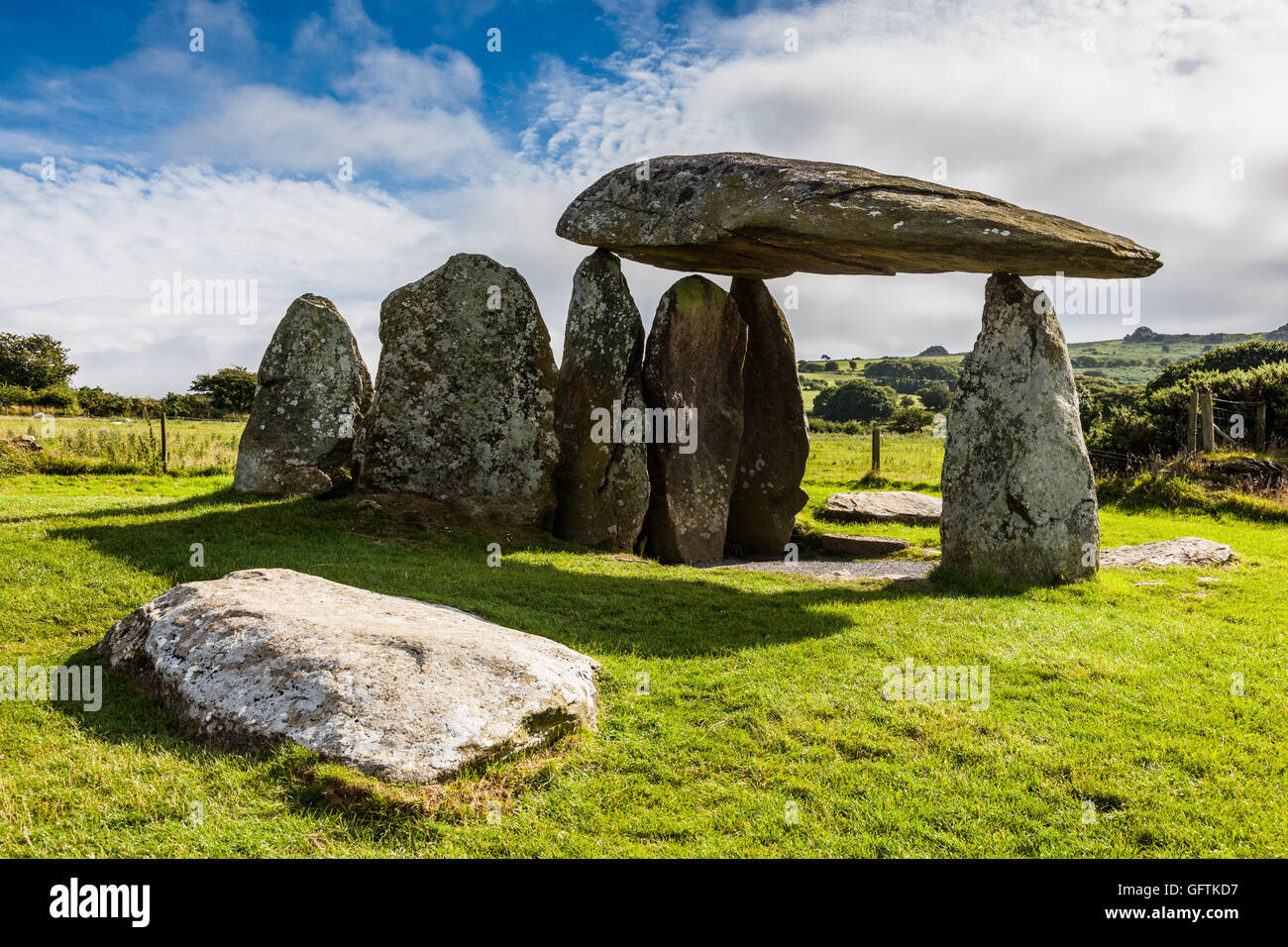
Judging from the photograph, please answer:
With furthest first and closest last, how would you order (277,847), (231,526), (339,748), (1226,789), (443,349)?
1. (443,349)
2. (231,526)
3. (1226,789)
4. (339,748)
5. (277,847)

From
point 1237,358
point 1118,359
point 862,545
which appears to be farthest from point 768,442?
point 1118,359

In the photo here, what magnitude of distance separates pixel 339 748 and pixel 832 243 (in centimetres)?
959

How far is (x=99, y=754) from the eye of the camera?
560cm

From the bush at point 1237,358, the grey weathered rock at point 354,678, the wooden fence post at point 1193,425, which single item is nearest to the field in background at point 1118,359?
the bush at point 1237,358

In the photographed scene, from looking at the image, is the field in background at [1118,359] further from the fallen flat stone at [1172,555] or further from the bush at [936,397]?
the fallen flat stone at [1172,555]

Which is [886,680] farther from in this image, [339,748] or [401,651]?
[339,748]

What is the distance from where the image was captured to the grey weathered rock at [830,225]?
11.4m

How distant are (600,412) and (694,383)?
205 centimetres

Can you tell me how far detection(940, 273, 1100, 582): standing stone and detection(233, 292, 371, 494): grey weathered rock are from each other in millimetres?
10556

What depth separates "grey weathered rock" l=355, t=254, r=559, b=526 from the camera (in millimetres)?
14555

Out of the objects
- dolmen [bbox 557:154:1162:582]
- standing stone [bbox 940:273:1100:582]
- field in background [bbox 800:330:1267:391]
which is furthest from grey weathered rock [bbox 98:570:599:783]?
field in background [bbox 800:330:1267:391]

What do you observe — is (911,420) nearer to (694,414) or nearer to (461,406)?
(694,414)

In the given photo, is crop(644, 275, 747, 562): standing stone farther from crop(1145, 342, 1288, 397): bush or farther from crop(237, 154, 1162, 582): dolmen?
crop(1145, 342, 1288, 397): bush
